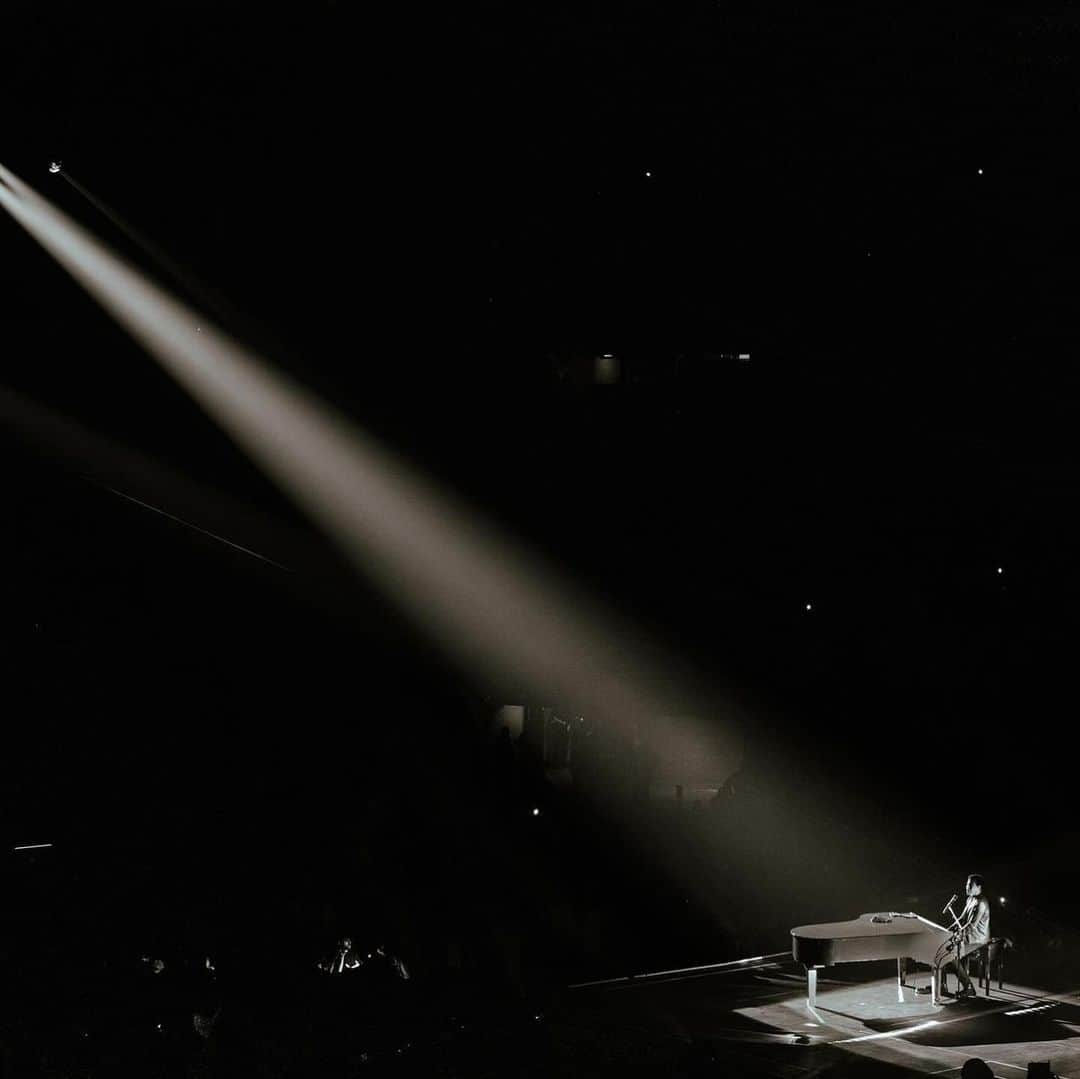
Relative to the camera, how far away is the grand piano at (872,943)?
21.6 feet

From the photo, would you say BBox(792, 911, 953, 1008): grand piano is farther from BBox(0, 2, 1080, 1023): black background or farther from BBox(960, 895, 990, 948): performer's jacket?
BBox(0, 2, 1080, 1023): black background

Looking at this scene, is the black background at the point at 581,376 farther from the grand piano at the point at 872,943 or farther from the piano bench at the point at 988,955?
the grand piano at the point at 872,943

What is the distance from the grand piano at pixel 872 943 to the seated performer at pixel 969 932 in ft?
0.16

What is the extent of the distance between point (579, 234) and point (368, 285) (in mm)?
1646

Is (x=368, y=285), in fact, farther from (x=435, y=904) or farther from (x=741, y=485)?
(x=435, y=904)

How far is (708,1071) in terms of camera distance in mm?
4043

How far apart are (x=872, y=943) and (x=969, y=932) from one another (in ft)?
2.34

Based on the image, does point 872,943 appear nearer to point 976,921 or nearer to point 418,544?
point 976,921

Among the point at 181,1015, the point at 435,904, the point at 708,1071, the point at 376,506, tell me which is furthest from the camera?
the point at 376,506

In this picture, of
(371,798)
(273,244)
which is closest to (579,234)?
(273,244)

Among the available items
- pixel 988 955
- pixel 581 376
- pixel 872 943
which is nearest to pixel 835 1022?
pixel 872 943

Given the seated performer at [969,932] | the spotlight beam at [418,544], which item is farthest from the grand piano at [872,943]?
the spotlight beam at [418,544]

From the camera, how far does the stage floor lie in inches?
235

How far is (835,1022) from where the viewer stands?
6.67 meters
